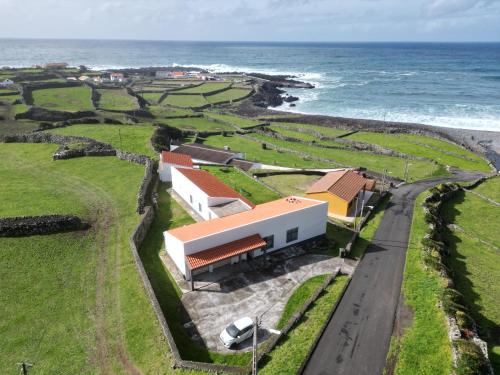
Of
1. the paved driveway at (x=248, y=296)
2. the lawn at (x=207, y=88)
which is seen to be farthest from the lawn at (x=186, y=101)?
the paved driveway at (x=248, y=296)

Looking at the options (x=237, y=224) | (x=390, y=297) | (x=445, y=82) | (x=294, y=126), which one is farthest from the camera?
(x=445, y=82)

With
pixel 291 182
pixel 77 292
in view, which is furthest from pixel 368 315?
pixel 291 182

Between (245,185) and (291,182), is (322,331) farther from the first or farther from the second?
(291,182)

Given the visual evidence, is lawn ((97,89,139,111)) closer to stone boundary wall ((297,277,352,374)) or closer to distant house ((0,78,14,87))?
distant house ((0,78,14,87))

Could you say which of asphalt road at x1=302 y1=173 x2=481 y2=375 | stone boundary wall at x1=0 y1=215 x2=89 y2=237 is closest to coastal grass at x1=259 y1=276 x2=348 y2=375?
asphalt road at x1=302 y1=173 x2=481 y2=375

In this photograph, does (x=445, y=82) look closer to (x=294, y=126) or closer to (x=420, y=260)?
→ (x=294, y=126)

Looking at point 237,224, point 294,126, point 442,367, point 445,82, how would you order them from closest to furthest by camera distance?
point 442,367 → point 237,224 → point 294,126 → point 445,82

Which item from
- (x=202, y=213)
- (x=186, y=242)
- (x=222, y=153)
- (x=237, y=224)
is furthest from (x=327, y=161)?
(x=186, y=242)
